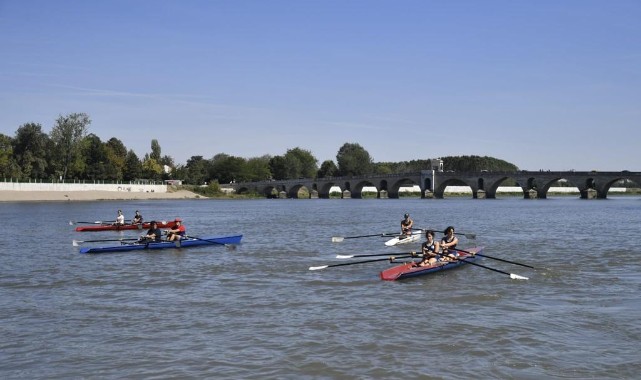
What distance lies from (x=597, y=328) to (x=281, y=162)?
168 metres

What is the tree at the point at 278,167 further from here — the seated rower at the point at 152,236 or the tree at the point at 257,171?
the seated rower at the point at 152,236

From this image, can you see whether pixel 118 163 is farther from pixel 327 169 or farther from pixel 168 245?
pixel 168 245

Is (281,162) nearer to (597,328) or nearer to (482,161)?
(482,161)

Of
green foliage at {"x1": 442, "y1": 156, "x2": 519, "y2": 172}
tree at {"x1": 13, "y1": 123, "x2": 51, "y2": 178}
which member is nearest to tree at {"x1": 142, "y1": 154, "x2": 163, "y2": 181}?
tree at {"x1": 13, "y1": 123, "x2": 51, "y2": 178}

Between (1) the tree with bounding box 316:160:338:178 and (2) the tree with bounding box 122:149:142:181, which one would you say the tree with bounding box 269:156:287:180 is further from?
(2) the tree with bounding box 122:149:142:181

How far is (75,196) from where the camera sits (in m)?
100

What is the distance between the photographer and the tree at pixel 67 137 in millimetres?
108250

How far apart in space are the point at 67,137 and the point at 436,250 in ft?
325

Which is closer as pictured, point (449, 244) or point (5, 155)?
point (449, 244)

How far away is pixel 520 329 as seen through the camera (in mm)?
A: 13227

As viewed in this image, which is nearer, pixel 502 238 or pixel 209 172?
pixel 502 238

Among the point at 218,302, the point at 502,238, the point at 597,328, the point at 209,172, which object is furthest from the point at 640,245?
the point at 209,172

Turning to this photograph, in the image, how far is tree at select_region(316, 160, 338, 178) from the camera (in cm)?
18450

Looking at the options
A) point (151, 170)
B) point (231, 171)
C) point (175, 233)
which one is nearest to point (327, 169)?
point (231, 171)
